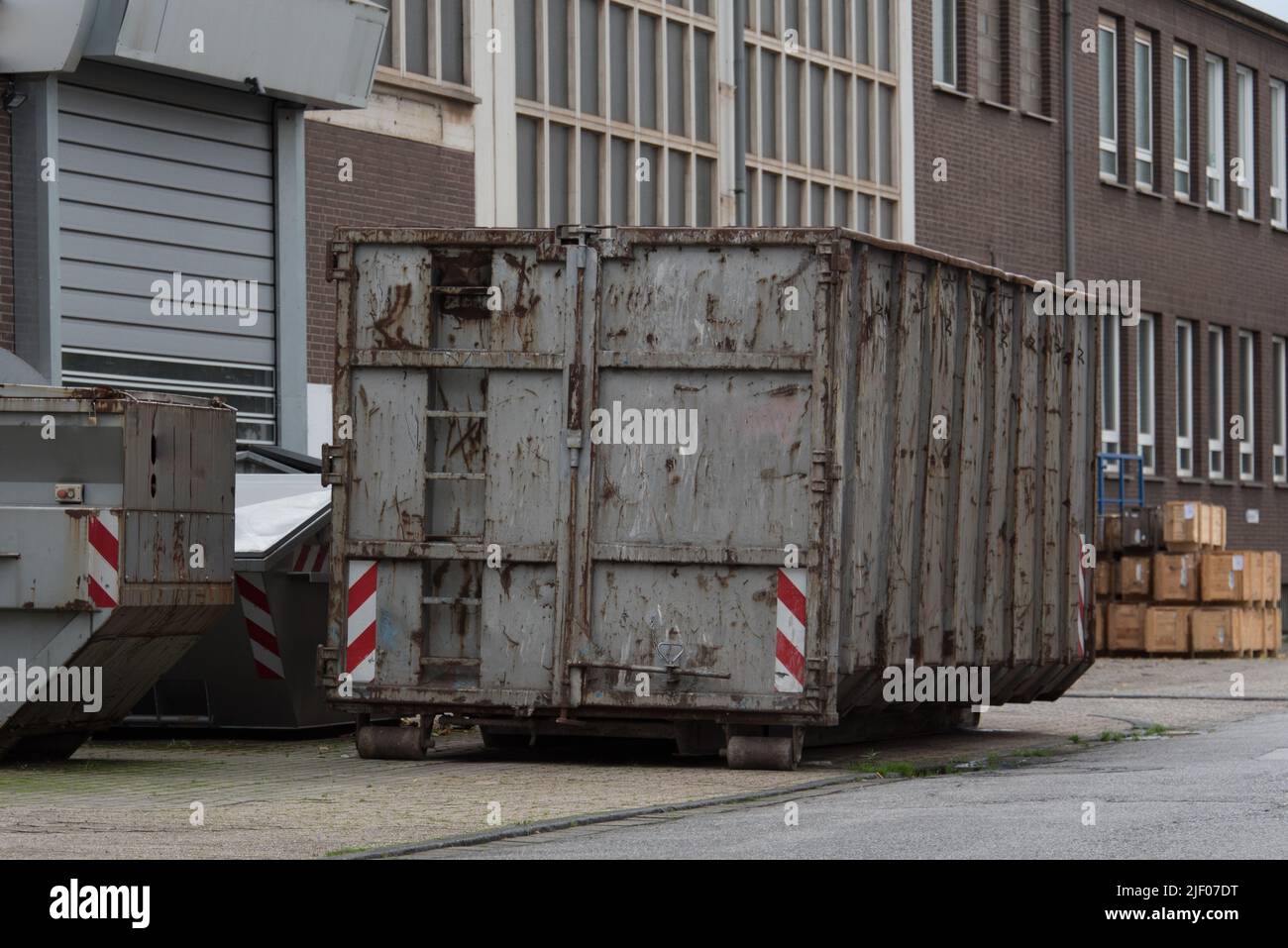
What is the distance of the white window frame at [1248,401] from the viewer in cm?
3731

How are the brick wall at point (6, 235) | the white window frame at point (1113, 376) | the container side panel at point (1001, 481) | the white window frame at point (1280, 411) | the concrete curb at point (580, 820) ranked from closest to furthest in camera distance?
1. the concrete curb at point (580, 820)
2. the container side panel at point (1001, 481)
3. the brick wall at point (6, 235)
4. the white window frame at point (1113, 376)
5. the white window frame at point (1280, 411)

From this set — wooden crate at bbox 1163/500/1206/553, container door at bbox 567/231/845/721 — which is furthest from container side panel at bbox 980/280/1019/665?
→ wooden crate at bbox 1163/500/1206/553

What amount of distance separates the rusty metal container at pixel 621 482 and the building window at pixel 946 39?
58.3 feet

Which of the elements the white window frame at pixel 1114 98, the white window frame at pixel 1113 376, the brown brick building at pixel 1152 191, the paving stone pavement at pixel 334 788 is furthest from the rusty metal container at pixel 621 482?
the white window frame at pixel 1114 98

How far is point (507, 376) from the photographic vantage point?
12.9 metres

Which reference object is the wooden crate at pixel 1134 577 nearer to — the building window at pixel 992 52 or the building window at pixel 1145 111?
the building window at pixel 992 52

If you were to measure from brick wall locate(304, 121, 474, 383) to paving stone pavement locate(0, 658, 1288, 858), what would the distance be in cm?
599

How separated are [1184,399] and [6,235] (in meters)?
22.2

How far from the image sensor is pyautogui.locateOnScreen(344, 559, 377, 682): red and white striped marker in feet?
42.7
